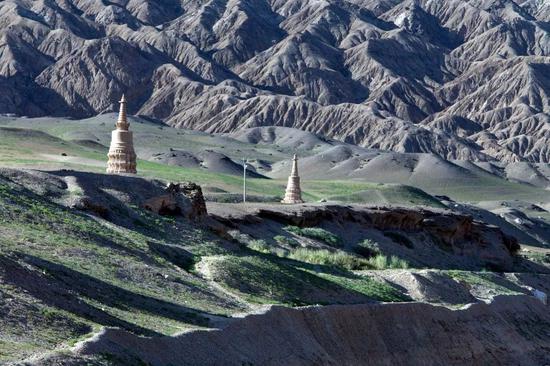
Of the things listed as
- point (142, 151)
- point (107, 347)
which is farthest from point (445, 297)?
point (142, 151)

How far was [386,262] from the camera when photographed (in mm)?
43844

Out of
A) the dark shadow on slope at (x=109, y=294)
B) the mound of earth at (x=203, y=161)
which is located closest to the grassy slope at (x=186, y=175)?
the mound of earth at (x=203, y=161)

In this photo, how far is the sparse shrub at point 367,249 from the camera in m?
46.8

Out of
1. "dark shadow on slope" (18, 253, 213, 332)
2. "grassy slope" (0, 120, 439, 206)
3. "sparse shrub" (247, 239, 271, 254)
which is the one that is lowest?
"grassy slope" (0, 120, 439, 206)

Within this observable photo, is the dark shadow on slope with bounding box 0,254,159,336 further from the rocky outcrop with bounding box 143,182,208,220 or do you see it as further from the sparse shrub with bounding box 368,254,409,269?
the sparse shrub with bounding box 368,254,409,269

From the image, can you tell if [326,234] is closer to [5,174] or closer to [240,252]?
[240,252]

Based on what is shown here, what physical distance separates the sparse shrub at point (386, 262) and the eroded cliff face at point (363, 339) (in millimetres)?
6053

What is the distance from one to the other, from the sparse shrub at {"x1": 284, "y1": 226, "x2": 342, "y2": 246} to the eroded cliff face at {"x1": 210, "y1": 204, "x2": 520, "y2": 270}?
1.74 feet

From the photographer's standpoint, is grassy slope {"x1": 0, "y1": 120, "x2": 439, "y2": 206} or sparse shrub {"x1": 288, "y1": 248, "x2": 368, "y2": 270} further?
grassy slope {"x1": 0, "y1": 120, "x2": 439, "y2": 206}

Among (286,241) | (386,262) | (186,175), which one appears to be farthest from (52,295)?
(186,175)

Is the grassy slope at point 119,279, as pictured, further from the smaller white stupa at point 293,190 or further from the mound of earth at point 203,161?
the mound of earth at point 203,161

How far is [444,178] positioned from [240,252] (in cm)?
11059

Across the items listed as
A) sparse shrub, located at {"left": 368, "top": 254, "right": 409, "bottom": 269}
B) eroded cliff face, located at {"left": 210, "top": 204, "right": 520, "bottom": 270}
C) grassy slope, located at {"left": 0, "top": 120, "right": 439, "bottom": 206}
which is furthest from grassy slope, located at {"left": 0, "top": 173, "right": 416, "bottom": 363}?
grassy slope, located at {"left": 0, "top": 120, "right": 439, "bottom": 206}

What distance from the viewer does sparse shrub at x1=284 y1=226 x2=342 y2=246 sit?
45.6 meters
